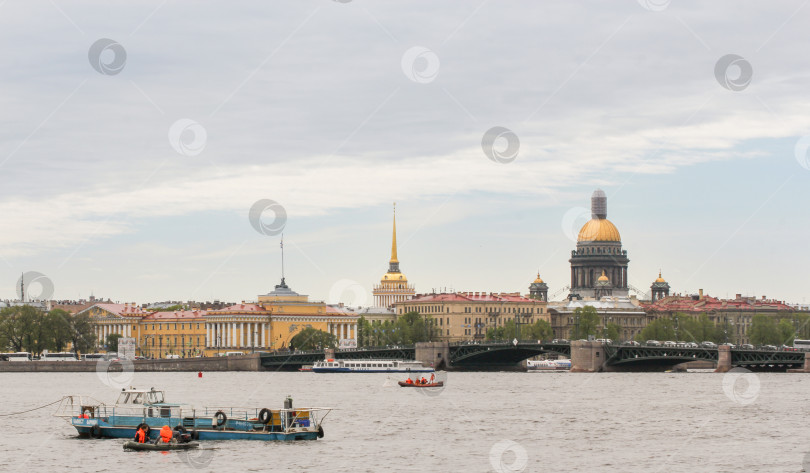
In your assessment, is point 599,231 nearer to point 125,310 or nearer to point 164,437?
point 125,310

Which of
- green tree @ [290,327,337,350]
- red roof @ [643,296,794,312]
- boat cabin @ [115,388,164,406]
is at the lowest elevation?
boat cabin @ [115,388,164,406]

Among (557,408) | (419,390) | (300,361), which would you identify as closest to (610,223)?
(300,361)

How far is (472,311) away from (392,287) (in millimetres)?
46159

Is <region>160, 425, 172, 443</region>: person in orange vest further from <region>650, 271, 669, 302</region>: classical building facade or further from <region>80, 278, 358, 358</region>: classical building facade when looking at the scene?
<region>650, 271, 669, 302</region>: classical building facade

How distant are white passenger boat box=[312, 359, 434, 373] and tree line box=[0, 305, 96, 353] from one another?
23559mm

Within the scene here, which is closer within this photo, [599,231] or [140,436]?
[140,436]

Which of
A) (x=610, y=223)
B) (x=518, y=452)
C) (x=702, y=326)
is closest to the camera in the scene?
(x=518, y=452)

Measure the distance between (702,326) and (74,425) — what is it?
9430 centimetres

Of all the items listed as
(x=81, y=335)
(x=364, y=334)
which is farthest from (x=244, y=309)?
(x=81, y=335)

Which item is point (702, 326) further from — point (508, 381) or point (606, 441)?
point (606, 441)

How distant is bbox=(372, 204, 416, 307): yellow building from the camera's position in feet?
606

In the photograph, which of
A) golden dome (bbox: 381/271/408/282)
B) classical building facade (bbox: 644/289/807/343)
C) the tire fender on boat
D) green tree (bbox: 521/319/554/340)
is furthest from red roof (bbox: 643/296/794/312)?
the tire fender on boat

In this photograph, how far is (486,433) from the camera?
4016cm

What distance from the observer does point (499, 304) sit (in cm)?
14362
